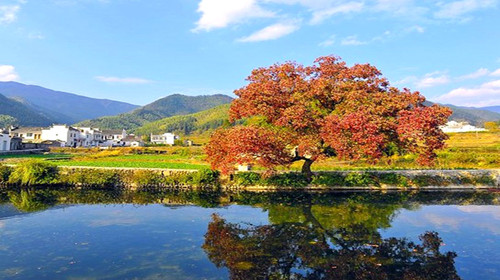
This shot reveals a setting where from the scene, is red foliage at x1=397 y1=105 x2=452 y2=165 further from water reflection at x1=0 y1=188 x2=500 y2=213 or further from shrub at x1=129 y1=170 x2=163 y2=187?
shrub at x1=129 y1=170 x2=163 y2=187

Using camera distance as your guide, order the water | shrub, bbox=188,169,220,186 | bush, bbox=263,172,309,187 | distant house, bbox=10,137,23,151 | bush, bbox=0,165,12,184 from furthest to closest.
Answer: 1. distant house, bbox=10,137,23,151
2. bush, bbox=0,165,12,184
3. shrub, bbox=188,169,220,186
4. bush, bbox=263,172,309,187
5. the water

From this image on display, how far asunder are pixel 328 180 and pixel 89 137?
4572 inches

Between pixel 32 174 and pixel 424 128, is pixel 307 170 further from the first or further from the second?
pixel 32 174

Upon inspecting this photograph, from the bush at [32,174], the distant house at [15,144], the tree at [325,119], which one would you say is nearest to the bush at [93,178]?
the bush at [32,174]

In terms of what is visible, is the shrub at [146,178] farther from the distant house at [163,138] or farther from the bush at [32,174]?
the distant house at [163,138]

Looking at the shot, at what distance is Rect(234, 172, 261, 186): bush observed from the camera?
30062mm

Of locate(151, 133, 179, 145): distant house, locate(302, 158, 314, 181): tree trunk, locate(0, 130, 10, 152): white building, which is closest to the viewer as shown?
locate(302, 158, 314, 181): tree trunk

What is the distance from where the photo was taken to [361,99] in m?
23.7

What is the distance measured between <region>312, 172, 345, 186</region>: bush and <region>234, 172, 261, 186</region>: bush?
5.32 meters

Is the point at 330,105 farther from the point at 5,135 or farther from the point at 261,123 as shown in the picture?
the point at 5,135

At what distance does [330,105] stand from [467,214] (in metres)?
12.1

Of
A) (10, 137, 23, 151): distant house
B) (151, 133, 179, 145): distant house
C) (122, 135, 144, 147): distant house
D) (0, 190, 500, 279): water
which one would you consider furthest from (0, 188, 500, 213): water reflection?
(151, 133, 179, 145): distant house

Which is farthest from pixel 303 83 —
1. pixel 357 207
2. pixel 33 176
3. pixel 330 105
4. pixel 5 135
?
pixel 5 135

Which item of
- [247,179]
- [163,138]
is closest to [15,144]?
[247,179]
